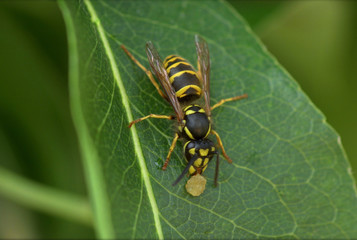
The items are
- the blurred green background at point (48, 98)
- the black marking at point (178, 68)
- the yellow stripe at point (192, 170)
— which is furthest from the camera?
the blurred green background at point (48, 98)

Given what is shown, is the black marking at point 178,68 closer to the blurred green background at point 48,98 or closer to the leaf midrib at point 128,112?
the leaf midrib at point 128,112

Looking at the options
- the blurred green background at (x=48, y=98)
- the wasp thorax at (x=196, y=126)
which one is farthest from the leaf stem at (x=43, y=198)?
the wasp thorax at (x=196, y=126)

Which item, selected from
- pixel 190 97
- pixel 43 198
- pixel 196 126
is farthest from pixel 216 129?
pixel 43 198

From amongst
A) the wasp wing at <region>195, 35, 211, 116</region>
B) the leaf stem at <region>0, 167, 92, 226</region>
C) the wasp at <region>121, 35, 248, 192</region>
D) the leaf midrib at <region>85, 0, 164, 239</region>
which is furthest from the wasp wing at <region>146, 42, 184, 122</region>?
the leaf stem at <region>0, 167, 92, 226</region>

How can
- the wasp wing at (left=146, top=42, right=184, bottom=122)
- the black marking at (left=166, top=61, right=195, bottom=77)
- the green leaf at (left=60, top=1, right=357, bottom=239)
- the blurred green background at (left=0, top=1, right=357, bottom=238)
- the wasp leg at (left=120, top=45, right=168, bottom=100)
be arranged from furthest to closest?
1. the blurred green background at (left=0, top=1, right=357, bottom=238)
2. the black marking at (left=166, top=61, right=195, bottom=77)
3. the wasp wing at (left=146, top=42, right=184, bottom=122)
4. the wasp leg at (left=120, top=45, right=168, bottom=100)
5. the green leaf at (left=60, top=1, right=357, bottom=239)

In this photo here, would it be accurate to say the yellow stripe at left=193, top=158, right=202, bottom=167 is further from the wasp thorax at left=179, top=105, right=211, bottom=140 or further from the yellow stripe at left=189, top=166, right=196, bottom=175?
the wasp thorax at left=179, top=105, right=211, bottom=140
